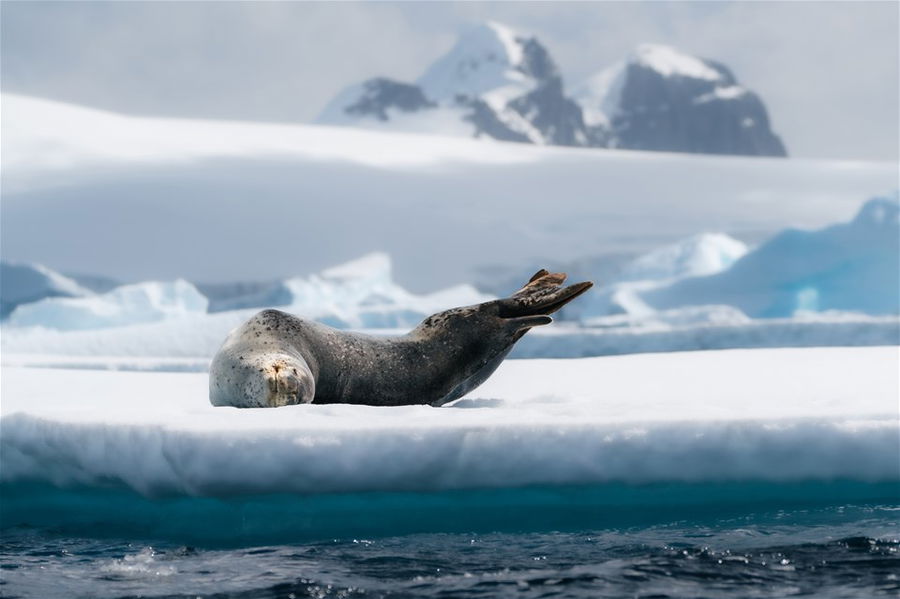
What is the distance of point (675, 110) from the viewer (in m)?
132

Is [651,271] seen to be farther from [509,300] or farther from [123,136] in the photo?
[509,300]

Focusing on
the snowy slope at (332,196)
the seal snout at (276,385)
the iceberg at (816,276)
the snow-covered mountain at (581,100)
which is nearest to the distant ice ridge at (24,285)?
the snowy slope at (332,196)

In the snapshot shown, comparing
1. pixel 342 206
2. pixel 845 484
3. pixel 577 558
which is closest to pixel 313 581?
pixel 577 558

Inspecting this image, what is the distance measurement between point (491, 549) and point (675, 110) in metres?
135

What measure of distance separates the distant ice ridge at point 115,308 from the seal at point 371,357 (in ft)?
39.2

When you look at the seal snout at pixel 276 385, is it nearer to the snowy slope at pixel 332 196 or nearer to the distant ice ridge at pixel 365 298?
the distant ice ridge at pixel 365 298

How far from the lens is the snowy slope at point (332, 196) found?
74.5 ft

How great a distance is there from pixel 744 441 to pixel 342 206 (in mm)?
22921

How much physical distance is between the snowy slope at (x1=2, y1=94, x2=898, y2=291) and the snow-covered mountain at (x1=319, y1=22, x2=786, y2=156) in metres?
93.7

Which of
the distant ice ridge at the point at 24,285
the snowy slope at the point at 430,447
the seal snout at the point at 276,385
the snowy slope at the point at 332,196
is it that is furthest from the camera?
the snowy slope at the point at 332,196

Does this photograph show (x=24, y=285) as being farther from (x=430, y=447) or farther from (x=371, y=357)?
(x=430, y=447)


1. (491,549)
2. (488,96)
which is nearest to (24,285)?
(491,549)

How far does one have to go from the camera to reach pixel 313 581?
8.05ft

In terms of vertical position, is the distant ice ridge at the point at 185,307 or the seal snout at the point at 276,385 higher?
the distant ice ridge at the point at 185,307
